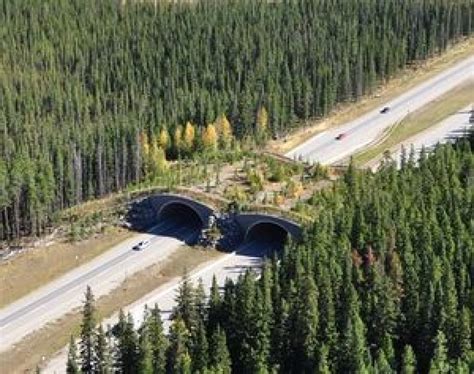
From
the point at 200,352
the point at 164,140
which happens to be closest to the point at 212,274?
the point at 200,352

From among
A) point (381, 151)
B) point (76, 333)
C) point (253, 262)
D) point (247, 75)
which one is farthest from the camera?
point (247, 75)

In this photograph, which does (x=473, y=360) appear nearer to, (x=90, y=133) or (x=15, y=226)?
(x=15, y=226)

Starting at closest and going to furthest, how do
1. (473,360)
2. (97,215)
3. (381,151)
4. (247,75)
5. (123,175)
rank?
(473,360), (97,215), (123,175), (381,151), (247,75)

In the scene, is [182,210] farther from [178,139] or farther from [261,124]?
[261,124]

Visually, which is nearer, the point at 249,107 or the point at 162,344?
the point at 162,344

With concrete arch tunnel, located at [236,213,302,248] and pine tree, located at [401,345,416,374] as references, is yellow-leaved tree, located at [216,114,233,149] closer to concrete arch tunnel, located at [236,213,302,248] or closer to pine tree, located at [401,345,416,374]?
concrete arch tunnel, located at [236,213,302,248]

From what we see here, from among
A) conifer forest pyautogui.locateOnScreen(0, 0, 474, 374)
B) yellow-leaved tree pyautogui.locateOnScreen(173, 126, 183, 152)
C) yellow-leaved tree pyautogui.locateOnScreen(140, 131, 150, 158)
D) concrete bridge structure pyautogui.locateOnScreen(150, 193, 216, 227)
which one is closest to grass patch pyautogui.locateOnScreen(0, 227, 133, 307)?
conifer forest pyautogui.locateOnScreen(0, 0, 474, 374)

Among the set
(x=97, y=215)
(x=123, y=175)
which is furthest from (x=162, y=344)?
(x=123, y=175)
